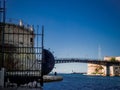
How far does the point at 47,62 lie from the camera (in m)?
20.8

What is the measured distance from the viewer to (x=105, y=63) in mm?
145875

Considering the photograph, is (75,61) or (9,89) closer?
(9,89)

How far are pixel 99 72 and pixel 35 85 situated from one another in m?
164

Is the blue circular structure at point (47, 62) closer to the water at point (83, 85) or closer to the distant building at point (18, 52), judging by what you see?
the distant building at point (18, 52)

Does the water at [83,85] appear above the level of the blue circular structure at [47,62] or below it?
below

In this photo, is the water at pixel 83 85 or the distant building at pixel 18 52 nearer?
the distant building at pixel 18 52

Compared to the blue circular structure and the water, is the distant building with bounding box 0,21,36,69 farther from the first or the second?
the water

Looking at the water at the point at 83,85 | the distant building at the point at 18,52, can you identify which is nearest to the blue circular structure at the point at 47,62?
the distant building at the point at 18,52

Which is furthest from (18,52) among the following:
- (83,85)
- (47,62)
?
(83,85)

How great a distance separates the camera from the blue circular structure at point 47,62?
2059 cm

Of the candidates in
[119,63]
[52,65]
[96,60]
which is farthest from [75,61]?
[52,65]

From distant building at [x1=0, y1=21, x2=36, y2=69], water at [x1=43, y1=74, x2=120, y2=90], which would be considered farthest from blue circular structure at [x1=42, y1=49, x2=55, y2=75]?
water at [x1=43, y1=74, x2=120, y2=90]

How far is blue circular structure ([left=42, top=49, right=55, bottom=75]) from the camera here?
2059 cm

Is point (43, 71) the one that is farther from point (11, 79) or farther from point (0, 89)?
point (0, 89)
